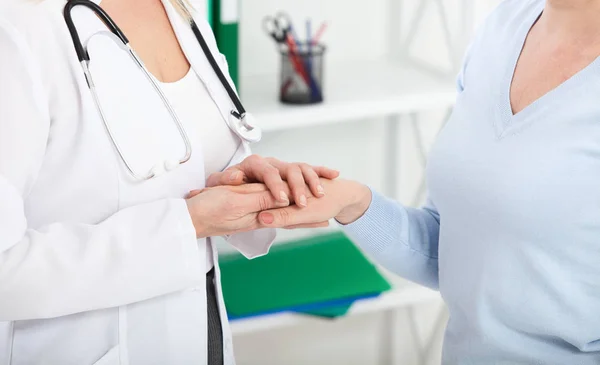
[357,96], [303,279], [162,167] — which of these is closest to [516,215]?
[162,167]

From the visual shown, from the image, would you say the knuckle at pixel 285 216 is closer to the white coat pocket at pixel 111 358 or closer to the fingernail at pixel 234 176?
the fingernail at pixel 234 176

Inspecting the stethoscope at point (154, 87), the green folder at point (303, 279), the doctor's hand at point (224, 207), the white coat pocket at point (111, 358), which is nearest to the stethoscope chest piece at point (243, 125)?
the stethoscope at point (154, 87)

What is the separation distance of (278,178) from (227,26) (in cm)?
53

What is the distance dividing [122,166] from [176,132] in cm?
10

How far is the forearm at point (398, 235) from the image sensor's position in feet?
4.31

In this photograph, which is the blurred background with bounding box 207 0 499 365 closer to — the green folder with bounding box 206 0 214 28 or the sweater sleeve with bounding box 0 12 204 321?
the green folder with bounding box 206 0 214 28

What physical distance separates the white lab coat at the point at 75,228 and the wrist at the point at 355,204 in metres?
0.26

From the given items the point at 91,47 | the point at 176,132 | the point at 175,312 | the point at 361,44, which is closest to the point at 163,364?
the point at 175,312

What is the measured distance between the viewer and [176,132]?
1.10 meters

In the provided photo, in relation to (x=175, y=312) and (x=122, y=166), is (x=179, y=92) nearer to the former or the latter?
(x=122, y=166)

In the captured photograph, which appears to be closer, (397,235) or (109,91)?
(109,91)

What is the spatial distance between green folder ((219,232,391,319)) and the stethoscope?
0.67 meters

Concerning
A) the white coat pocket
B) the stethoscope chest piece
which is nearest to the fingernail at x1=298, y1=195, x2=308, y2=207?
the stethoscope chest piece

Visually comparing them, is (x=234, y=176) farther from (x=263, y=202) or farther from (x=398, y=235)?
(x=398, y=235)
